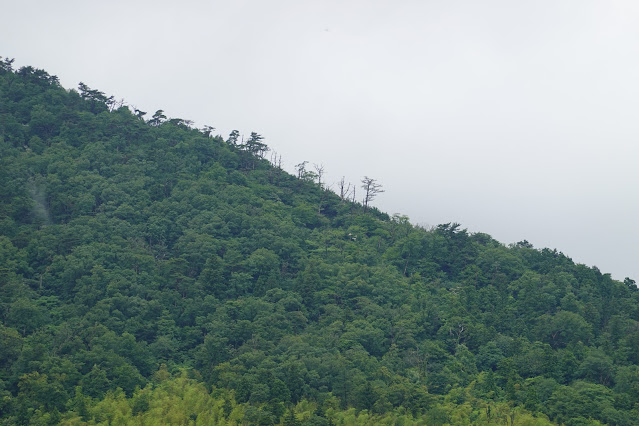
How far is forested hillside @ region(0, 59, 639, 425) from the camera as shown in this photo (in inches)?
1348

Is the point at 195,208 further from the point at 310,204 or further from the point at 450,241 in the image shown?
the point at 450,241

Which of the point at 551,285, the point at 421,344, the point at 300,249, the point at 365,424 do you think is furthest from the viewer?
the point at 300,249

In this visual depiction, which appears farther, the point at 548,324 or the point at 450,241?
the point at 450,241

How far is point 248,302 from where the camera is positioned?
4231cm

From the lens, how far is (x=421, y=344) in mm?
41656

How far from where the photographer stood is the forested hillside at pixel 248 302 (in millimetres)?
34250

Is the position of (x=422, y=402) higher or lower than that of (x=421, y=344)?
lower

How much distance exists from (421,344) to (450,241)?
12.2 m

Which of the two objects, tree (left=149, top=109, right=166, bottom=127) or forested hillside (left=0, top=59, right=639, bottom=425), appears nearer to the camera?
forested hillside (left=0, top=59, right=639, bottom=425)

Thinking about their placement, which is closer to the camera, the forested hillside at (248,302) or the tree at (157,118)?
the forested hillside at (248,302)

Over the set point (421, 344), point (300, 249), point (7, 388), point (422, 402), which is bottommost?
point (7, 388)

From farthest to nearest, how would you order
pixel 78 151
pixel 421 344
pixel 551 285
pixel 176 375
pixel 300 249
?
pixel 78 151 → pixel 300 249 → pixel 551 285 → pixel 421 344 → pixel 176 375

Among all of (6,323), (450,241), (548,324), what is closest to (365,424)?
(548,324)

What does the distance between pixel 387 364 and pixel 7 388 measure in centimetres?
1706
